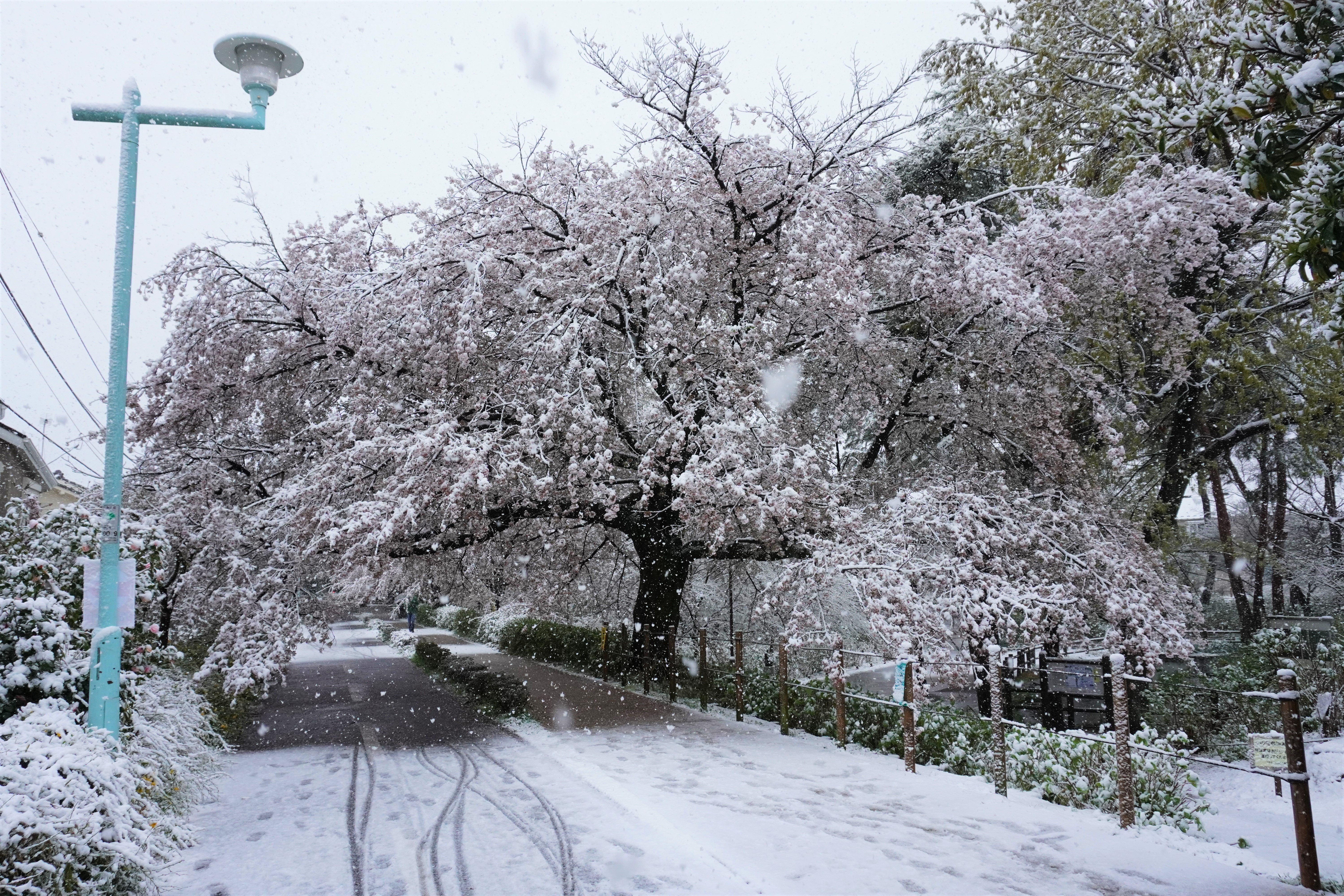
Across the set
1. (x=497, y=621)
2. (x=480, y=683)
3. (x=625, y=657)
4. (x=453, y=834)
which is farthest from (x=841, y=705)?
(x=497, y=621)

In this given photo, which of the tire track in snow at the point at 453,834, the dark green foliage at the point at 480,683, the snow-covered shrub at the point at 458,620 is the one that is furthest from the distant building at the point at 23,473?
the snow-covered shrub at the point at 458,620

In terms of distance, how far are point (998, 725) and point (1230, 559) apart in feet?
59.8

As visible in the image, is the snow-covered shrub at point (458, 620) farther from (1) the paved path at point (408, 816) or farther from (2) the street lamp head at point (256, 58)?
(2) the street lamp head at point (256, 58)

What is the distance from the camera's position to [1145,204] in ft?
37.1

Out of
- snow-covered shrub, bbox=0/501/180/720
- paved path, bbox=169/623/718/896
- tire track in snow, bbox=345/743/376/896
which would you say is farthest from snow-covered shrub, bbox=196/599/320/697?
tire track in snow, bbox=345/743/376/896

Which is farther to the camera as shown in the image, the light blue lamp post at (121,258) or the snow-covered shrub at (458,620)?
the snow-covered shrub at (458,620)

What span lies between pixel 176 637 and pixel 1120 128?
17.9m

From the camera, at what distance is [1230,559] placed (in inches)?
859

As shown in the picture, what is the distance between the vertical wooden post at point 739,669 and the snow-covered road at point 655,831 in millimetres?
1885

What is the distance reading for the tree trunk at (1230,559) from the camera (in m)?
15.9

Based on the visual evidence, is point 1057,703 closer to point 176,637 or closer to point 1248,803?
point 1248,803

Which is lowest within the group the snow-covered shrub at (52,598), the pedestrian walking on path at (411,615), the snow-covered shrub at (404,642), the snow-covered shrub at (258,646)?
the snow-covered shrub at (404,642)

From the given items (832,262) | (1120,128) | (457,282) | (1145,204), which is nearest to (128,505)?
(457,282)

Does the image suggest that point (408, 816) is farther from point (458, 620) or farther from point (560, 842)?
point (458, 620)
